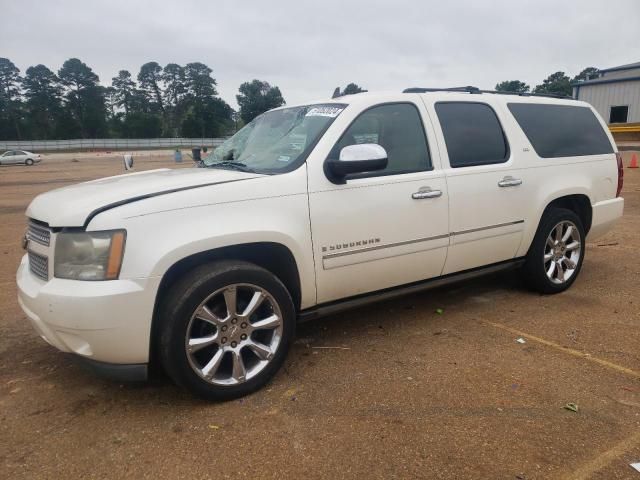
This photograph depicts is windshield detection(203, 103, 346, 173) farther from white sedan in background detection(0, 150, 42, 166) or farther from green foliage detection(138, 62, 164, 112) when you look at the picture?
green foliage detection(138, 62, 164, 112)

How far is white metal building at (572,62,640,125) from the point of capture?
113 ft

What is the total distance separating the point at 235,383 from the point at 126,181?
58.7 inches

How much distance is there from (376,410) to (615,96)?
131 ft

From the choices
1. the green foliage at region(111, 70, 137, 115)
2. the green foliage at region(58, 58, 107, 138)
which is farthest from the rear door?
the green foliage at region(111, 70, 137, 115)

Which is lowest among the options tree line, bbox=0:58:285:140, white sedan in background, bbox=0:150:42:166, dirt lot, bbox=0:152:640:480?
dirt lot, bbox=0:152:640:480

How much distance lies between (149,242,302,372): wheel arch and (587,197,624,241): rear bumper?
3369 mm

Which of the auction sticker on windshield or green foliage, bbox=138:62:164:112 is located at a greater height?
green foliage, bbox=138:62:164:112

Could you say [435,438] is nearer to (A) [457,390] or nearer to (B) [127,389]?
(A) [457,390]

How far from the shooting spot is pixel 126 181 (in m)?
3.27

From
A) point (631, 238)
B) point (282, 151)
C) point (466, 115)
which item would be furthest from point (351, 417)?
point (631, 238)

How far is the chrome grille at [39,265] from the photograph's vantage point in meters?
2.79

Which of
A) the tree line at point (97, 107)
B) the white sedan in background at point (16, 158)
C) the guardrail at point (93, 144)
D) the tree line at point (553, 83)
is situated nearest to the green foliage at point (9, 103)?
the tree line at point (97, 107)

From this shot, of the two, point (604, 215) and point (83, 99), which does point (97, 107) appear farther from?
point (604, 215)

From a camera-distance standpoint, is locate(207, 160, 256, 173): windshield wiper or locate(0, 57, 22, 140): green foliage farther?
locate(0, 57, 22, 140): green foliage
